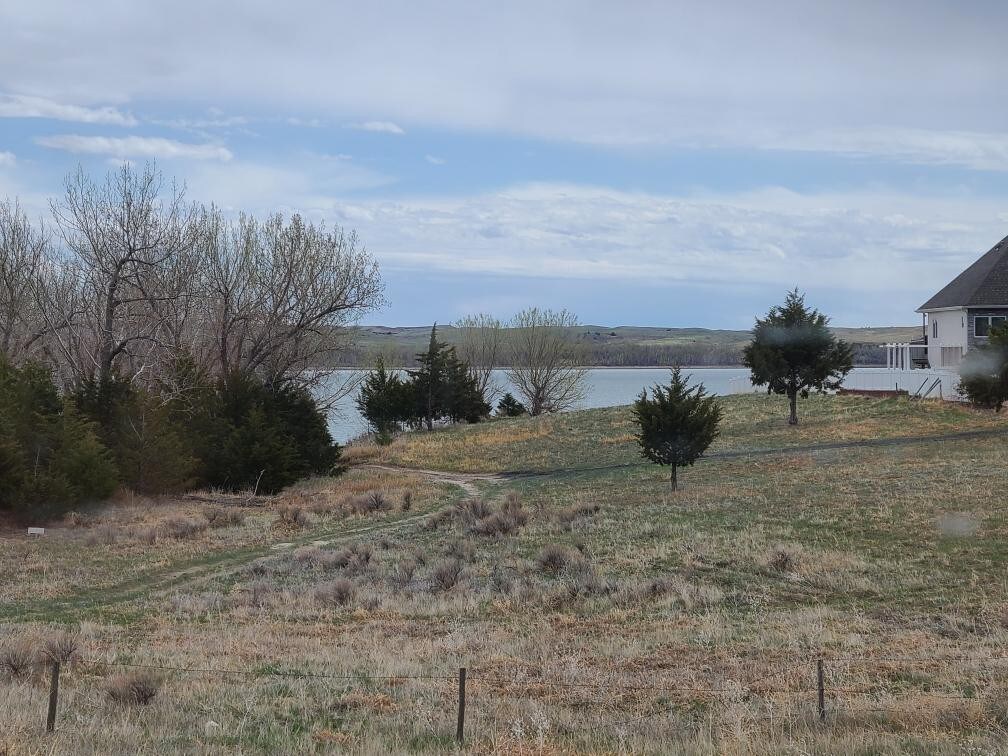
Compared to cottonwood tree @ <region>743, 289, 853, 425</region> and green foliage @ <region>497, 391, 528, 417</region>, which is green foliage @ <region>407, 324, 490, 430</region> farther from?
cottonwood tree @ <region>743, 289, 853, 425</region>

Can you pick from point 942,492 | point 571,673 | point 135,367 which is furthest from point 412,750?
point 135,367

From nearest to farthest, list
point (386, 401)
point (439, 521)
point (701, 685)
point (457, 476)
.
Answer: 1. point (701, 685)
2. point (439, 521)
3. point (457, 476)
4. point (386, 401)

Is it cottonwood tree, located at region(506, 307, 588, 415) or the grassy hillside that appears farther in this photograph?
cottonwood tree, located at region(506, 307, 588, 415)

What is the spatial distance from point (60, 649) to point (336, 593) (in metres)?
6.40

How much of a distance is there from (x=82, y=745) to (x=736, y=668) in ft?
22.5

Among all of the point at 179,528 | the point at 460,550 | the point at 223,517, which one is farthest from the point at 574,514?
the point at 179,528

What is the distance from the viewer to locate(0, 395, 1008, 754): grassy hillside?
8.64 m

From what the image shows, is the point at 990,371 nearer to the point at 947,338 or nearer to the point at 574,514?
the point at 947,338

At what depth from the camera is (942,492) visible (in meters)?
25.9

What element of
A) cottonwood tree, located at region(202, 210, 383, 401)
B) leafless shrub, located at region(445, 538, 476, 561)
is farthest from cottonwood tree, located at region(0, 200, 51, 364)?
leafless shrub, located at region(445, 538, 476, 561)

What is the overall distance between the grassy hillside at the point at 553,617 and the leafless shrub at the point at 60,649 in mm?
273

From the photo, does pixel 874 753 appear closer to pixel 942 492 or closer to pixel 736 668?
pixel 736 668

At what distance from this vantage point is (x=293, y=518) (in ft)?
93.8

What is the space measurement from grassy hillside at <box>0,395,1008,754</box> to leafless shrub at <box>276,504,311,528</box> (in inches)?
7.6
